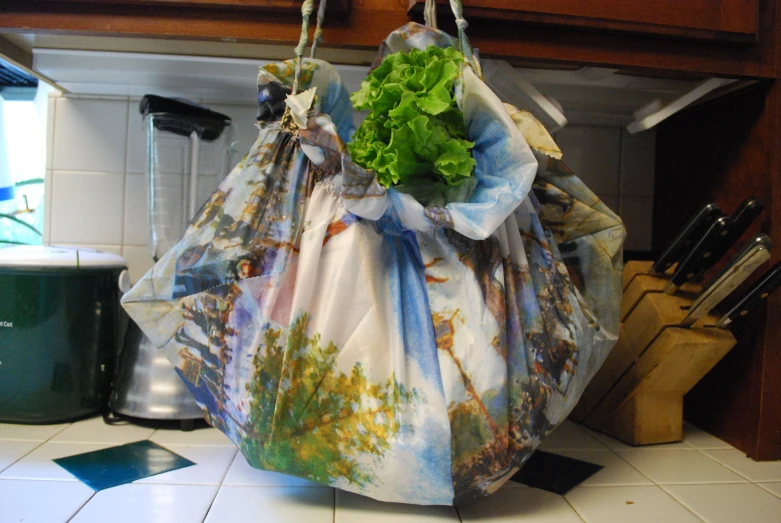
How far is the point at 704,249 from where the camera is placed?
753 mm

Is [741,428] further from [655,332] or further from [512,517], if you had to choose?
[512,517]

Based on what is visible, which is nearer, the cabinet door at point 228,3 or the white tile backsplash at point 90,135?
the cabinet door at point 228,3

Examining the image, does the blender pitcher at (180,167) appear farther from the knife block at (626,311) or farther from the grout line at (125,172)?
the knife block at (626,311)

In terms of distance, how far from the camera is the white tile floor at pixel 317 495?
577 mm

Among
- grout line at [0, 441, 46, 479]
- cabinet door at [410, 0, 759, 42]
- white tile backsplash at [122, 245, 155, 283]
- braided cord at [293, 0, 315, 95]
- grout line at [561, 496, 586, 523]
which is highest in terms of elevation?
cabinet door at [410, 0, 759, 42]

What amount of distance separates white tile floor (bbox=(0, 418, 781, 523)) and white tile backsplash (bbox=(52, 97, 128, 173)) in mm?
472

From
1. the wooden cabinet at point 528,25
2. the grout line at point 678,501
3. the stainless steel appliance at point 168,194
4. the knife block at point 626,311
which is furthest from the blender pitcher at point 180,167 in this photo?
the grout line at point 678,501

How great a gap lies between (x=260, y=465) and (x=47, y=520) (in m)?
0.20

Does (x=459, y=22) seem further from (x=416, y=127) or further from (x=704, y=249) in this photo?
(x=704, y=249)

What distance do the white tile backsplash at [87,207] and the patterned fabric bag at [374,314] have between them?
0.46 meters

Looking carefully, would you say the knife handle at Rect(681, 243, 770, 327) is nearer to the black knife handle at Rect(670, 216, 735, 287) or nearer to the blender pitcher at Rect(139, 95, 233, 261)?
the black knife handle at Rect(670, 216, 735, 287)

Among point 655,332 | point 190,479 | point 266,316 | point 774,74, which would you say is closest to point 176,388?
point 190,479

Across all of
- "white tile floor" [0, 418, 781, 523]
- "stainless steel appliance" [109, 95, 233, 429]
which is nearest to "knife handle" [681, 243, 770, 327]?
"white tile floor" [0, 418, 781, 523]

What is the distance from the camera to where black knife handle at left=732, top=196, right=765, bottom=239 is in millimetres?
726
